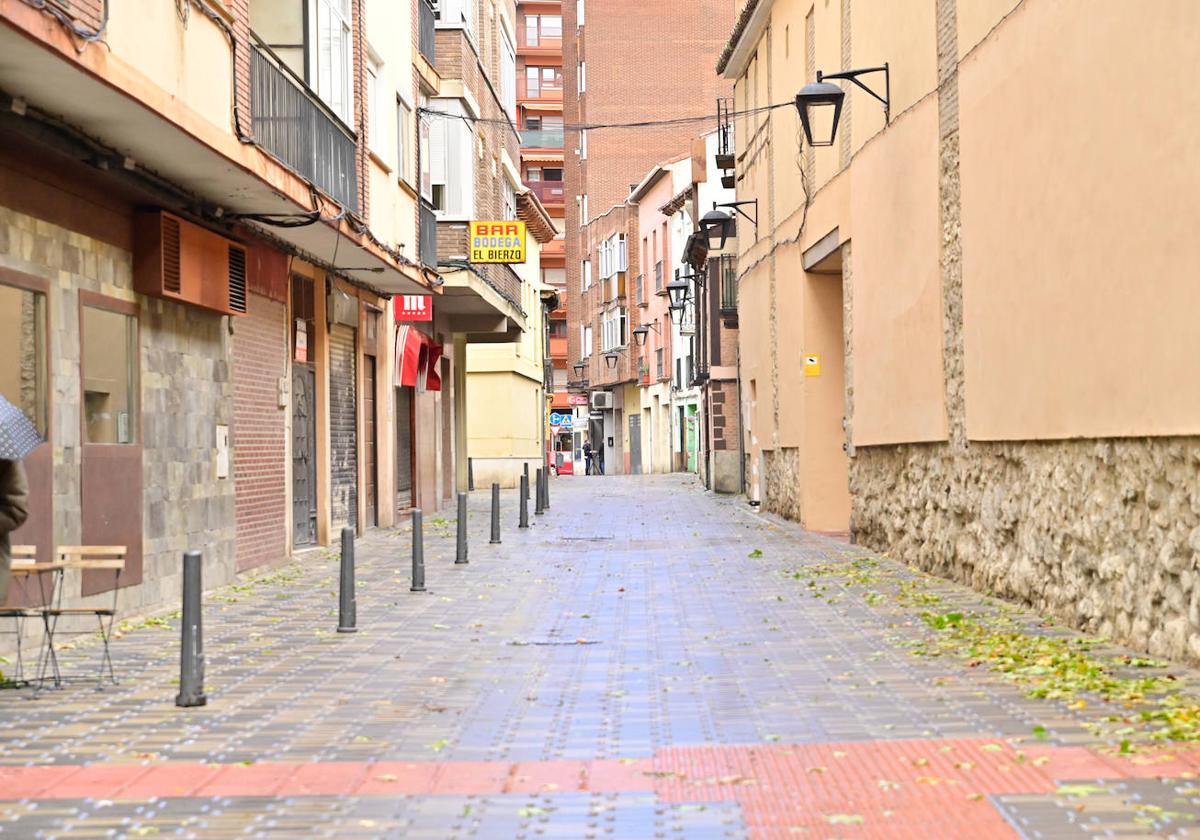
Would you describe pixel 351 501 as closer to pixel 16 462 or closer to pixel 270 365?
pixel 270 365

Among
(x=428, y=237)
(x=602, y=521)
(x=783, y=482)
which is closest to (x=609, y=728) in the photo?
(x=602, y=521)

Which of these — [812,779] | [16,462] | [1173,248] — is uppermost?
[1173,248]

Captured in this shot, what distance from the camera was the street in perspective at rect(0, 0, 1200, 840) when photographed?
21.8ft

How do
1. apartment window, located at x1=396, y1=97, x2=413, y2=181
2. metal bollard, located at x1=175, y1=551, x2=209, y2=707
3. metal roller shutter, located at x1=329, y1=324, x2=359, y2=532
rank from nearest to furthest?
1. metal bollard, located at x1=175, y1=551, x2=209, y2=707
2. metal roller shutter, located at x1=329, y1=324, x2=359, y2=532
3. apartment window, located at x1=396, y1=97, x2=413, y2=181

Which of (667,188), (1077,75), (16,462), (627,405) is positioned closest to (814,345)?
(1077,75)

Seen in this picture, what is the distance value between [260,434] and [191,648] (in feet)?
30.7

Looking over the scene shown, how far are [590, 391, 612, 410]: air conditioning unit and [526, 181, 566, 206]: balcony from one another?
1441cm

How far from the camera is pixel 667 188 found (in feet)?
192

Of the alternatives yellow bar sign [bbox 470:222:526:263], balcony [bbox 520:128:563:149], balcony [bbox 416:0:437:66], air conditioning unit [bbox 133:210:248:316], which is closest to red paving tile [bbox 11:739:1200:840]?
air conditioning unit [bbox 133:210:248:316]

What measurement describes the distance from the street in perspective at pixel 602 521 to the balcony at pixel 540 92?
62367 millimetres

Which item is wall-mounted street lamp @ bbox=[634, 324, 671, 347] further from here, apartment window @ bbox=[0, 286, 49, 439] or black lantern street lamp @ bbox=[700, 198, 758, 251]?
apartment window @ bbox=[0, 286, 49, 439]

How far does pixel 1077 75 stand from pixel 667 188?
48.1 metres

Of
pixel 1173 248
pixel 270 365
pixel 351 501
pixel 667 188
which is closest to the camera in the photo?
pixel 1173 248

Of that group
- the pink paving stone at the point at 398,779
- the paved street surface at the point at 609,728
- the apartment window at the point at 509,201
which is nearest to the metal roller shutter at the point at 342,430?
the paved street surface at the point at 609,728
